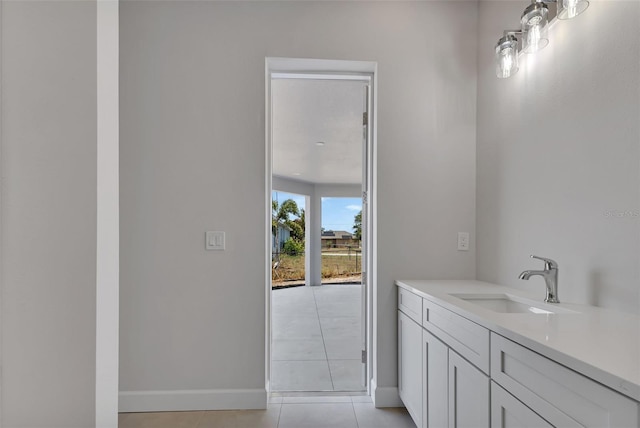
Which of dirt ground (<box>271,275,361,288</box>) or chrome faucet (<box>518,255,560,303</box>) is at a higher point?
chrome faucet (<box>518,255,560,303</box>)

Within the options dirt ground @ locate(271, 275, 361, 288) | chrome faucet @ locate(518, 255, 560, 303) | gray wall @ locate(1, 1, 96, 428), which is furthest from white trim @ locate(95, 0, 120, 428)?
dirt ground @ locate(271, 275, 361, 288)

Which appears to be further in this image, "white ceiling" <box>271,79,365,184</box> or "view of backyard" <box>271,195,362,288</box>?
"view of backyard" <box>271,195,362,288</box>

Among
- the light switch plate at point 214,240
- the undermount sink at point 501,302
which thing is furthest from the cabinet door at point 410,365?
the light switch plate at point 214,240

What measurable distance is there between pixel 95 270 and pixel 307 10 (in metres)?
2.29

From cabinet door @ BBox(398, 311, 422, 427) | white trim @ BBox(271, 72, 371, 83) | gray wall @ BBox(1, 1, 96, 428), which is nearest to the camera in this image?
gray wall @ BBox(1, 1, 96, 428)

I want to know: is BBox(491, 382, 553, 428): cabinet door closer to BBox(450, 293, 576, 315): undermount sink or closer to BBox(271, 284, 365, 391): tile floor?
BBox(450, 293, 576, 315): undermount sink

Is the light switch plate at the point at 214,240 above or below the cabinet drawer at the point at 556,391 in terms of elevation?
above

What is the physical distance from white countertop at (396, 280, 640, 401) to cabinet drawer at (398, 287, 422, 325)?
13.5 inches

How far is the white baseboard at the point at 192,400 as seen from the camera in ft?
7.79

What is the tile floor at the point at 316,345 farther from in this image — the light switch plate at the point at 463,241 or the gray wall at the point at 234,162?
the light switch plate at the point at 463,241

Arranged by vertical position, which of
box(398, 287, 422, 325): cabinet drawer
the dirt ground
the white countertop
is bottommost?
the dirt ground

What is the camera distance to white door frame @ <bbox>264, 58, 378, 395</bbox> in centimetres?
248

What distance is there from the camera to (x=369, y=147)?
103 inches

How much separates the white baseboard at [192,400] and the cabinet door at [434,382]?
1.08m
